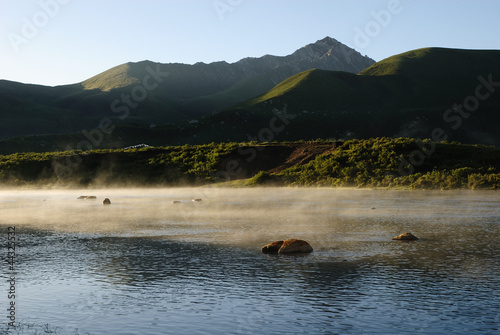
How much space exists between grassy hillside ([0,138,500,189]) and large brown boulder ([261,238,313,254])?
54390 millimetres

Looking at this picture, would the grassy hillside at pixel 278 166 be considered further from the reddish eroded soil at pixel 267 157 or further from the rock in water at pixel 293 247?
the rock in water at pixel 293 247

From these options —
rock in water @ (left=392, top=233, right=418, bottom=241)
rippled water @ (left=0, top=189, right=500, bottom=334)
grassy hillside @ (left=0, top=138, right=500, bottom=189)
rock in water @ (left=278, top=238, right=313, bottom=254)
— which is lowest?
rippled water @ (left=0, top=189, right=500, bottom=334)

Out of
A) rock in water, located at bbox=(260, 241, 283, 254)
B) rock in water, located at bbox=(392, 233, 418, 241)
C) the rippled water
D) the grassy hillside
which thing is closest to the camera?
the rippled water

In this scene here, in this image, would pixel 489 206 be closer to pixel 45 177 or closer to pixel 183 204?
pixel 183 204

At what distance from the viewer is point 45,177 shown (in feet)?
337

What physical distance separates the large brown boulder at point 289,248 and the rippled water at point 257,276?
60cm

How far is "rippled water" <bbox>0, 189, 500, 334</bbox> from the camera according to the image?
1591 centimetres

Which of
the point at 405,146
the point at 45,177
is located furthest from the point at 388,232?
the point at 45,177

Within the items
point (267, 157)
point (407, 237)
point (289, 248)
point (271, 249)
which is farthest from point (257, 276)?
point (267, 157)

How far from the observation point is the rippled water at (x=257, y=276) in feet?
52.2

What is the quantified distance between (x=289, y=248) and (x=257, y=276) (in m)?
5.16

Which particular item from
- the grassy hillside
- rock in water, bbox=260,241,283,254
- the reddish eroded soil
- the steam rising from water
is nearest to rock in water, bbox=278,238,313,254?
rock in water, bbox=260,241,283,254

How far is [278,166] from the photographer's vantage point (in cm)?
9981

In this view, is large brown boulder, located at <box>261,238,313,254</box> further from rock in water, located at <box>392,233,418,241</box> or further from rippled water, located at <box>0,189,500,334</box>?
rock in water, located at <box>392,233,418,241</box>
